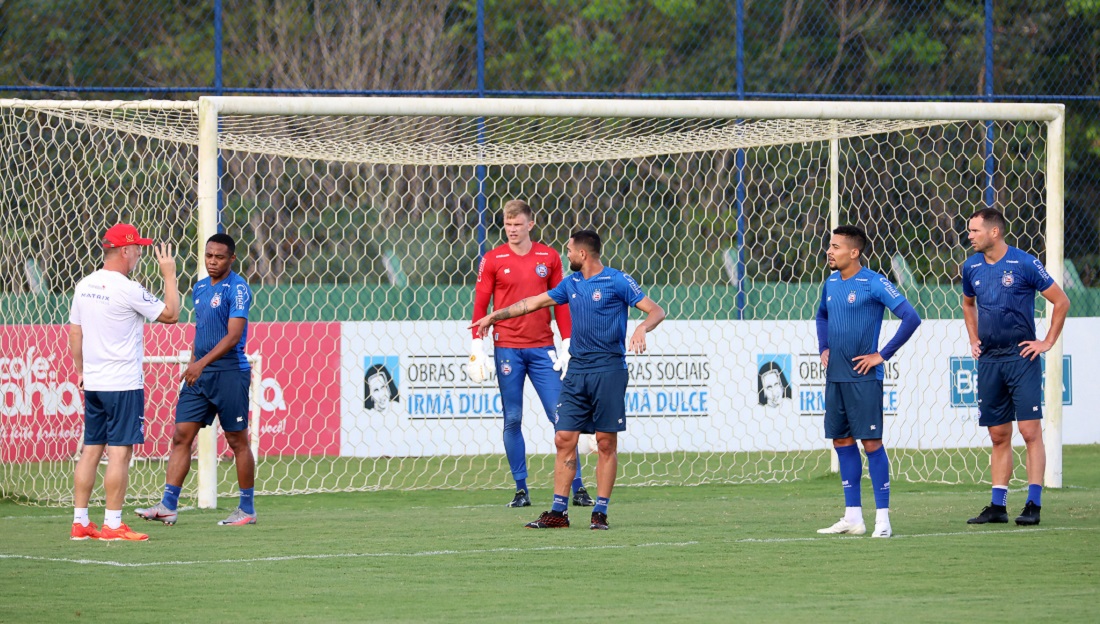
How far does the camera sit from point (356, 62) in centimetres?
2498

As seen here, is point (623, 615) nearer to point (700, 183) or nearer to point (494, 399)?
point (494, 399)

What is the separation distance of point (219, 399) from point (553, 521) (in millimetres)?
2187

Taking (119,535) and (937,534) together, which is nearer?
(119,535)

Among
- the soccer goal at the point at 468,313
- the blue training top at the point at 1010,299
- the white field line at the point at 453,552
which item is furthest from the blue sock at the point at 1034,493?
the soccer goal at the point at 468,313

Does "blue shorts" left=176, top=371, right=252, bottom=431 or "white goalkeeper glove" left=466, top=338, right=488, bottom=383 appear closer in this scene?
"blue shorts" left=176, top=371, right=252, bottom=431

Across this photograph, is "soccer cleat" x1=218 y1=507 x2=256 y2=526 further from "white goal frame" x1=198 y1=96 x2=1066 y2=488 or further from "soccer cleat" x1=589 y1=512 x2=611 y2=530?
"soccer cleat" x1=589 y1=512 x2=611 y2=530

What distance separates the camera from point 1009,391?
30.9 ft

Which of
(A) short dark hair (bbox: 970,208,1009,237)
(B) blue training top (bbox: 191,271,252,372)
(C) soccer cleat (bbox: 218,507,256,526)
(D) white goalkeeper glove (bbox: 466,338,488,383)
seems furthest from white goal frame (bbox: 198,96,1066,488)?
(A) short dark hair (bbox: 970,208,1009,237)

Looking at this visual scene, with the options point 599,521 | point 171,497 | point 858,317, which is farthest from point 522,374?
point 858,317

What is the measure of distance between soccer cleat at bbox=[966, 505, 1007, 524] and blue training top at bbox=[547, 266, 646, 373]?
241 cm

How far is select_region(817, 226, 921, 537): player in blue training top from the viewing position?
8445 millimetres

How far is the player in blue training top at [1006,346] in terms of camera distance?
929cm

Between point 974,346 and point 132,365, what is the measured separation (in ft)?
17.0

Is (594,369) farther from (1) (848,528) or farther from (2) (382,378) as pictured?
(2) (382,378)
